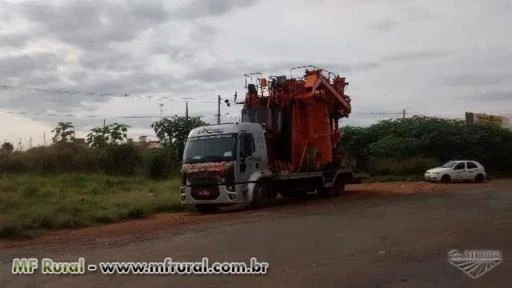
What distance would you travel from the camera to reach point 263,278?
907cm

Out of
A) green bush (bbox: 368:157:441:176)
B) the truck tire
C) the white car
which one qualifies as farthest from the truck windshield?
green bush (bbox: 368:157:441:176)

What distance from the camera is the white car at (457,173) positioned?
127 ft

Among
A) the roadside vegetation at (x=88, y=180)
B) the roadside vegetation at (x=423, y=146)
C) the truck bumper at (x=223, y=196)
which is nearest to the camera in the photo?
the roadside vegetation at (x=88, y=180)

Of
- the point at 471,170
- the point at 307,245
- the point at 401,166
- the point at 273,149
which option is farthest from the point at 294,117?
the point at 401,166

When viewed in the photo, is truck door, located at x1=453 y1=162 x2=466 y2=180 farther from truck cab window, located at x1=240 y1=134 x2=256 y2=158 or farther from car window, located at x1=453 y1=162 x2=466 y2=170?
truck cab window, located at x1=240 y1=134 x2=256 y2=158

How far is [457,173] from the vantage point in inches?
1535

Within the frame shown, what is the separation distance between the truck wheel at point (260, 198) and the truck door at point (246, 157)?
0.68 meters

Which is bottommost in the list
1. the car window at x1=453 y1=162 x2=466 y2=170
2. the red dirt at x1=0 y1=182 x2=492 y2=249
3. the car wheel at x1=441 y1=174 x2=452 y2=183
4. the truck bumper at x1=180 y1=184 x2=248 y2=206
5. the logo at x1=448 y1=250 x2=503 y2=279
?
the red dirt at x1=0 y1=182 x2=492 y2=249

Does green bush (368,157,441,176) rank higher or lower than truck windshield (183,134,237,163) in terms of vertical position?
lower

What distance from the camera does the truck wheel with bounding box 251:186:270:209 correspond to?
21281mm

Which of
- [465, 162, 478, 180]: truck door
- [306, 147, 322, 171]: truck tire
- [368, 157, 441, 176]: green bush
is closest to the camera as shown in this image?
[306, 147, 322, 171]: truck tire

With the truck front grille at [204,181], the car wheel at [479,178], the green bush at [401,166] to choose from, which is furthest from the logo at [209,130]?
the green bush at [401,166]

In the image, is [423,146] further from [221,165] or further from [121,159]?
[221,165]

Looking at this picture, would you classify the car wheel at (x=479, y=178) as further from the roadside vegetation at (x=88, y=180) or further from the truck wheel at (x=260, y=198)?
the truck wheel at (x=260, y=198)
